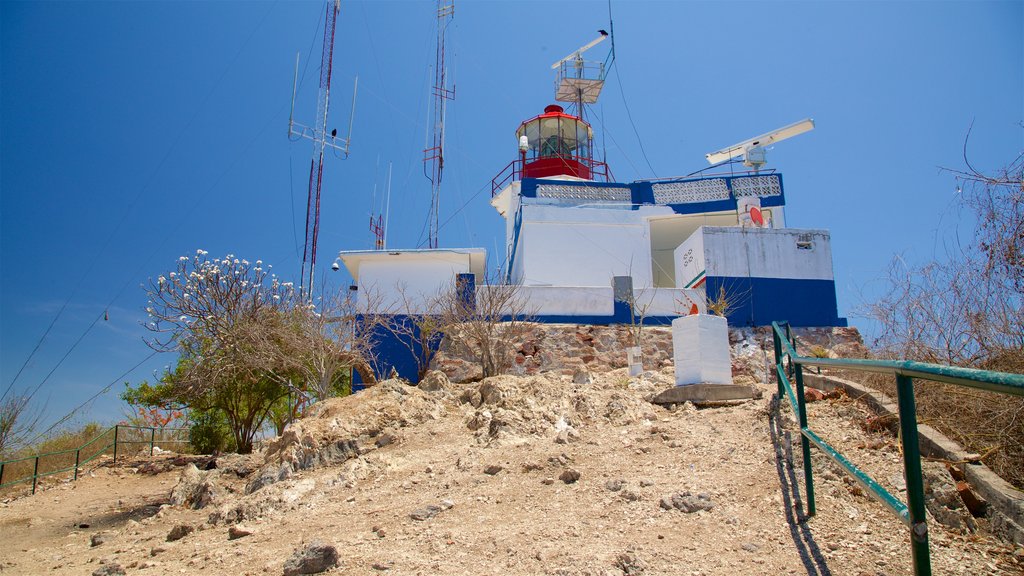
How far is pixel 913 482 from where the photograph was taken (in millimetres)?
2117

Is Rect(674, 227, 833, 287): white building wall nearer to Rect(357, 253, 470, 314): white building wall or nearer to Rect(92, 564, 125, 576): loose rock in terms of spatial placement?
Rect(357, 253, 470, 314): white building wall

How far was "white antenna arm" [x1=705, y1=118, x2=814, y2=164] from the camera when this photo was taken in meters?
19.8

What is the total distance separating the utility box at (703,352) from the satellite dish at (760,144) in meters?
14.4

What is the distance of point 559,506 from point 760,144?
18.8 m

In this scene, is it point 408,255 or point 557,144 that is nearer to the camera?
point 408,255

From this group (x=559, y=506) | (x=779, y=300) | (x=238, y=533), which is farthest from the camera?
(x=779, y=300)

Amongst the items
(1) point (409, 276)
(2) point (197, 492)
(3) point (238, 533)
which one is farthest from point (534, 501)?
(1) point (409, 276)

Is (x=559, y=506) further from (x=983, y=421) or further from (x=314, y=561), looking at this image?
(x=983, y=421)

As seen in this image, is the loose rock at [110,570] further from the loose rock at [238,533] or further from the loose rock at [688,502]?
the loose rock at [688,502]

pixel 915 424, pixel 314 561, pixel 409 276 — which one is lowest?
pixel 314 561

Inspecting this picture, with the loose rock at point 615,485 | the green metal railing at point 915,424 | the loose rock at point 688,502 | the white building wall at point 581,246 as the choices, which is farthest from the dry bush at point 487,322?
the green metal railing at point 915,424

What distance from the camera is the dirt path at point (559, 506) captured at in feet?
12.1

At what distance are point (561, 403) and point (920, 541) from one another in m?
6.02

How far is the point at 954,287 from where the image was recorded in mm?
7098
